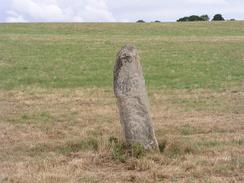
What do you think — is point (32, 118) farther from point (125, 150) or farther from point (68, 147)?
point (125, 150)

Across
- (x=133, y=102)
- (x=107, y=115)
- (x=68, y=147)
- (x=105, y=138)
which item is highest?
(x=133, y=102)

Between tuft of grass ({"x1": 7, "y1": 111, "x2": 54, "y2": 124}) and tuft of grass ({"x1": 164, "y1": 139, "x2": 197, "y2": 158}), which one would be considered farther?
tuft of grass ({"x1": 7, "y1": 111, "x2": 54, "y2": 124})

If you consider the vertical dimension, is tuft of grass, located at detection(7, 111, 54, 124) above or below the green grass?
below

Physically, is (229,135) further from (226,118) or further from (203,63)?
(203,63)

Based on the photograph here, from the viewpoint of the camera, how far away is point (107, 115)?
15391mm

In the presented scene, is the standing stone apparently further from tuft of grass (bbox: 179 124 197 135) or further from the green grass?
the green grass

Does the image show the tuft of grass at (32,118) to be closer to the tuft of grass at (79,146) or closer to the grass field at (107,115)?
the grass field at (107,115)

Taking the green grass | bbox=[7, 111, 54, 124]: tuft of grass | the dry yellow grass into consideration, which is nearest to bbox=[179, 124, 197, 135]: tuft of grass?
the dry yellow grass

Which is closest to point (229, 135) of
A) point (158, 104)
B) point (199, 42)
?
point (158, 104)

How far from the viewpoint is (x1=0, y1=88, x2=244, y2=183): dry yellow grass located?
8898mm

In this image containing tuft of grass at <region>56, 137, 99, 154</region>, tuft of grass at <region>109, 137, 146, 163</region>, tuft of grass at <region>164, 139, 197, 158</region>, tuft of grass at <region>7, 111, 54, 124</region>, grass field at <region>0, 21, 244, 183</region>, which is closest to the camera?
grass field at <region>0, 21, 244, 183</region>

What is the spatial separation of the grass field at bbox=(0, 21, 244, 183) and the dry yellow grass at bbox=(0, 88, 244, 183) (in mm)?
18

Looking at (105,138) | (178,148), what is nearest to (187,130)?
(178,148)

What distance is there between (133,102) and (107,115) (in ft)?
16.7
